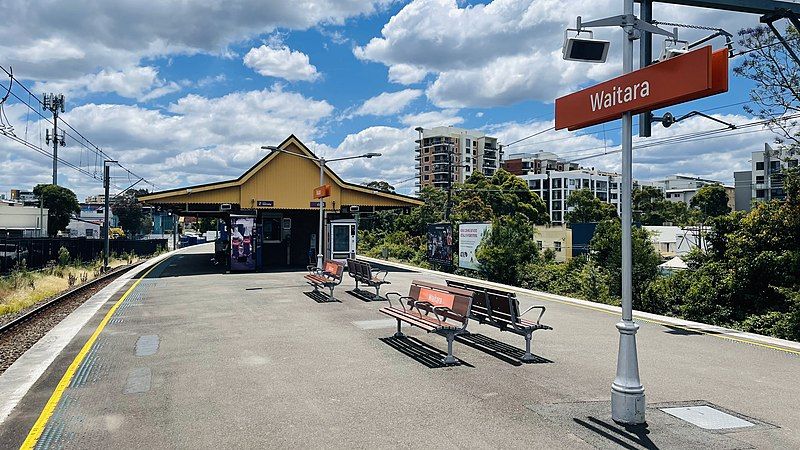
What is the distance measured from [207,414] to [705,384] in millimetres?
5898

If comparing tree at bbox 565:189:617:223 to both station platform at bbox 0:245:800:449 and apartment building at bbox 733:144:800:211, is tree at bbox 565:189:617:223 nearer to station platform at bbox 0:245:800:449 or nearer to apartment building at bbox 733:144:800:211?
apartment building at bbox 733:144:800:211

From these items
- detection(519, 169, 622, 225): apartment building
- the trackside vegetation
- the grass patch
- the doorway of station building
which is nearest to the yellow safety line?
the grass patch

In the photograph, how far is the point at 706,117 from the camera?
12.8 meters

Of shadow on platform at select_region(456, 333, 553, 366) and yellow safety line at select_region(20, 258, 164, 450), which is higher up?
shadow on platform at select_region(456, 333, 553, 366)

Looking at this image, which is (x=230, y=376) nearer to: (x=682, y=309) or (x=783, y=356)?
(x=783, y=356)

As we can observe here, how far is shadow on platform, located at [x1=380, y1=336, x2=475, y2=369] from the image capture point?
8302 mm

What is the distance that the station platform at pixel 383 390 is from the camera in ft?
17.8

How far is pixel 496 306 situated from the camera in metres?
9.45

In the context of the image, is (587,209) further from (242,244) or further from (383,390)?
(383,390)

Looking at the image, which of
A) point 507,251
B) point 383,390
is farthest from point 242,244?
point 383,390

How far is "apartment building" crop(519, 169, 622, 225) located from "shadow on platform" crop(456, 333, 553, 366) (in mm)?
103104

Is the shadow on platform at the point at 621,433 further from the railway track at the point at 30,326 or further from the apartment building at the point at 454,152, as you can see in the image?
the apartment building at the point at 454,152

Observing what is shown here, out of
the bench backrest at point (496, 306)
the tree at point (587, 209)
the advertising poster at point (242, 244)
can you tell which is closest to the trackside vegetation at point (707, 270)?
the bench backrest at point (496, 306)

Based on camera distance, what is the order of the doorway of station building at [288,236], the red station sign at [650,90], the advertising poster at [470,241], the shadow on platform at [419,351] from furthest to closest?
the doorway of station building at [288,236]
the advertising poster at [470,241]
the shadow on platform at [419,351]
the red station sign at [650,90]
